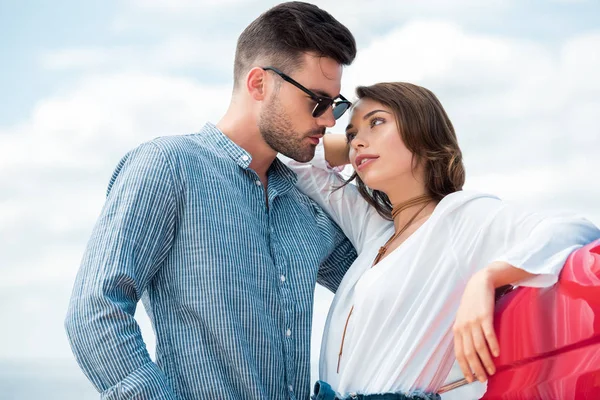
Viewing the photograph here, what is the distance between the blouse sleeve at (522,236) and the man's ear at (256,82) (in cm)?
110

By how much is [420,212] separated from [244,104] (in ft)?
3.07

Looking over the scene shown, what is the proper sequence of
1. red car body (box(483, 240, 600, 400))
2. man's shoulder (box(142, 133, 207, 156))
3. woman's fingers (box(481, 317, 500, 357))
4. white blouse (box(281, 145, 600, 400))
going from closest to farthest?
→ red car body (box(483, 240, 600, 400)), woman's fingers (box(481, 317, 500, 357)), white blouse (box(281, 145, 600, 400)), man's shoulder (box(142, 133, 207, 156))

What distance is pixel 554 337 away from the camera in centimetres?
205

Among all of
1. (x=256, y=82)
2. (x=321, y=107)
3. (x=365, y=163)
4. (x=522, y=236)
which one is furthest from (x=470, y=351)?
(x=256, y=82)

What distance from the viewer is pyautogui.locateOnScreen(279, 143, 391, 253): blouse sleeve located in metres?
3.27

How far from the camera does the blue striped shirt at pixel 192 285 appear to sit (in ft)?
8.16

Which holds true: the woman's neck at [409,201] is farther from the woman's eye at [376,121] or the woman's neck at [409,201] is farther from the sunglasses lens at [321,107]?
the sunglasses lens at [321,107]

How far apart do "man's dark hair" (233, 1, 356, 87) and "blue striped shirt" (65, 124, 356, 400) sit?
50 cm

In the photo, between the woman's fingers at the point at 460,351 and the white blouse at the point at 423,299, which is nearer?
the woman's fingers at the point at 460,351

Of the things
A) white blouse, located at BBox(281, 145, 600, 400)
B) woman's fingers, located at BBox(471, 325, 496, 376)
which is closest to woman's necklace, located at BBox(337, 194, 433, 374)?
white blouse, located at BBox(281, 145, 600, 400)

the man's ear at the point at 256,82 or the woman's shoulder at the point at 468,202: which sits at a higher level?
the man's ear at the point at 256,82

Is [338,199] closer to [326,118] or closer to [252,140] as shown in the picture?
[326,118]

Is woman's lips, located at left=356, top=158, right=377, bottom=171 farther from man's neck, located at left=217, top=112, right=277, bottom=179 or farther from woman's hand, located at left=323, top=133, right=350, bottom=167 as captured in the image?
man's neck, located at left=217, top=112, right=277, bottom=179

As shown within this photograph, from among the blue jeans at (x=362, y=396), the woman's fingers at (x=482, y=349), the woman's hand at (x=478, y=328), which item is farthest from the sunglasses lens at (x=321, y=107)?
the woman's fingers at (x=482, y=349)
